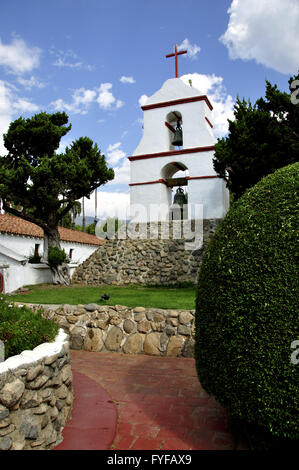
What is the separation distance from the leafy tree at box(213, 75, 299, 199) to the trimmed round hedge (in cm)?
859

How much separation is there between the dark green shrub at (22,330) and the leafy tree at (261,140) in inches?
371

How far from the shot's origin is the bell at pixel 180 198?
16969mm

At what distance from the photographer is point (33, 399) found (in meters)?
3.16

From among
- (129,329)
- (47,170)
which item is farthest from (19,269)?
(129,329)

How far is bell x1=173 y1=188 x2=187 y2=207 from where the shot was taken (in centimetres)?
1697

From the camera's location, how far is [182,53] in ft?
57.1

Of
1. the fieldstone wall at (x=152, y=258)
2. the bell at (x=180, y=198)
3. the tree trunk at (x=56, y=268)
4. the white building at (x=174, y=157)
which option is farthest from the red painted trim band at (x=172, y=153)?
the tree trunk at (x=56, y=268)

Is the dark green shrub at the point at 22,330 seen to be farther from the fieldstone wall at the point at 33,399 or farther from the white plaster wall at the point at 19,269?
the white plaster wall at the point at 19,269

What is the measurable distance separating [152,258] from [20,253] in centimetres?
856

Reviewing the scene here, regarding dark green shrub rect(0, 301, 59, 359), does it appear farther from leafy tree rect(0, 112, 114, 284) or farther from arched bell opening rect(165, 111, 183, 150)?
arched bell opening rect(165, 111, 183, 150)

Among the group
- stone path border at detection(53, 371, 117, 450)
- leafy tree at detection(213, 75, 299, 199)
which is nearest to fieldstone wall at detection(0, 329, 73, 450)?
stone path border at detection(53, 371, 117, 450)

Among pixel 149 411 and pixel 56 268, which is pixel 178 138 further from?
pixel 149 411
